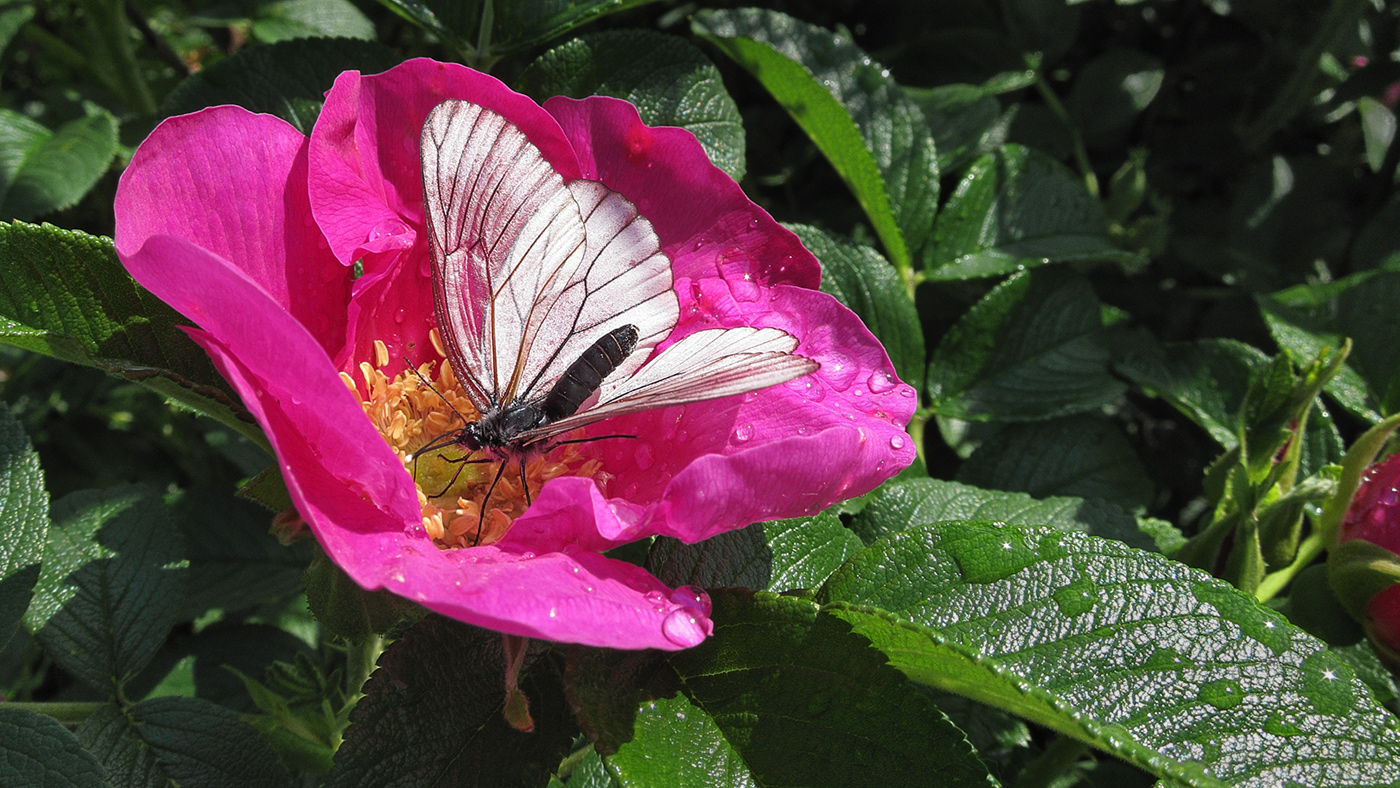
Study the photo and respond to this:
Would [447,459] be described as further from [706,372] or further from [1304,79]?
[1304,79]

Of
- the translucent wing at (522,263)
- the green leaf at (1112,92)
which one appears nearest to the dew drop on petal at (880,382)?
the translucent wing at (522,263)

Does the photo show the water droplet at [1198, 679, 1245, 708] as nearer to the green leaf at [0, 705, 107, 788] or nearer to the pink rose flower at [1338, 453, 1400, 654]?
the pink rose flower at [1338, 453, 1400, 654]

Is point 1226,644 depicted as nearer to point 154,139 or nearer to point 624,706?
point 624,706

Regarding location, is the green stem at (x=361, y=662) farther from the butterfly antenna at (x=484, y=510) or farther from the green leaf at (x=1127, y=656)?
the green leaf at (x=1127, y=656)

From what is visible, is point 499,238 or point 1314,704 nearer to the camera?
point 1314,704

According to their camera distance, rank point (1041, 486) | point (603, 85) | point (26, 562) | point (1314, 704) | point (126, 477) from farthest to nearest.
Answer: point (126, 477) → point (1041, 486) → point (603, 85) → point (26, 562) → point (1314, 704)

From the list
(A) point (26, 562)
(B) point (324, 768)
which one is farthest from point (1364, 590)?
(A) point (26, 562)
